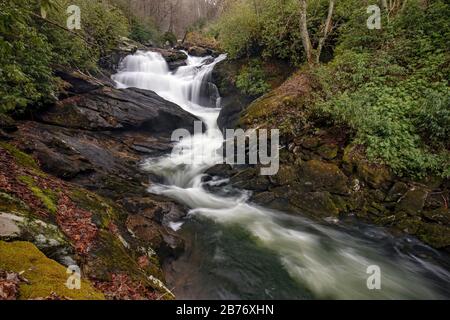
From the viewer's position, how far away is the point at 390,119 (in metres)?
7.48

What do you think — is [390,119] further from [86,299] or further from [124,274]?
[86,299]

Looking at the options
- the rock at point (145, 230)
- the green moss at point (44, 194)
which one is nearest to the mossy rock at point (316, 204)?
the rock at point (145, 230)

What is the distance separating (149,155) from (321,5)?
1008cm

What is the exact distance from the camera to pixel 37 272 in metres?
2.68

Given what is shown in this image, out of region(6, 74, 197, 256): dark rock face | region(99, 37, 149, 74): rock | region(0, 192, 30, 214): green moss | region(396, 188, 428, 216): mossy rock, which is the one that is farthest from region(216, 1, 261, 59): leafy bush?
region(0, 192, 30, 214): green moss

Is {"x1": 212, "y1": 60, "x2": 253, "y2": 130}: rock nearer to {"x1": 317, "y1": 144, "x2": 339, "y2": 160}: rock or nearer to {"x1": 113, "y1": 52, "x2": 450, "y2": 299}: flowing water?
{"x1": 317, "y1": 144, "x2": 339, "y2": 160}: rock

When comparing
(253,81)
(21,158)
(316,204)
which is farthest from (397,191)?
(21,158)

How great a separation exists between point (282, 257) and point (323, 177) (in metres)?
2.88

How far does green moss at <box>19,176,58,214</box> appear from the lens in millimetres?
4141

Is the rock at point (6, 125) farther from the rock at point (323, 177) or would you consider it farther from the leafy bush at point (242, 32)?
the leafy bush at point (242, 32)

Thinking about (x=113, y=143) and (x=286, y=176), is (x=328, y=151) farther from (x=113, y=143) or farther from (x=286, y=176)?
(x=113, y=143)

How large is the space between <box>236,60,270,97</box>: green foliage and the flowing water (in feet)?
18.7

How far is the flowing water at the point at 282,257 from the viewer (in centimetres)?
488
